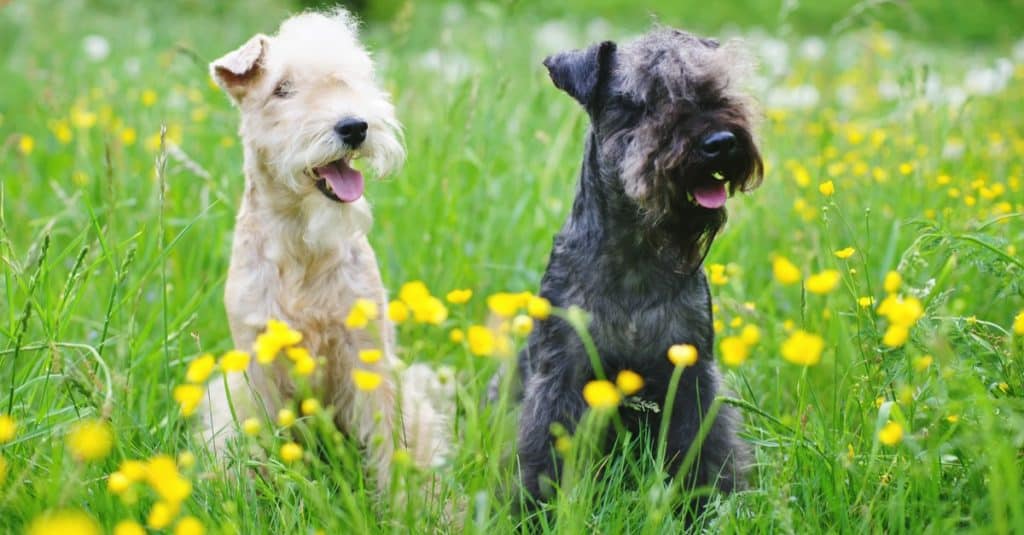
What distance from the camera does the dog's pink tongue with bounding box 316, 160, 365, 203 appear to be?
2.82 metres

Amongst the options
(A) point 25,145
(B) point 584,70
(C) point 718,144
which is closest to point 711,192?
(C) point 718,144

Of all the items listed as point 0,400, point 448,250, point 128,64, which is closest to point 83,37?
point 128,64

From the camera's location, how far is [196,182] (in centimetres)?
459

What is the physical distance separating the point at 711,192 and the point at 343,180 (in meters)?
1.13

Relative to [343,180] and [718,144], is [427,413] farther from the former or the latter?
[718,144]

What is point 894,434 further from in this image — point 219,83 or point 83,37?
point 83,37

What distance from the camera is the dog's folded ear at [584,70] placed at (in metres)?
2.82

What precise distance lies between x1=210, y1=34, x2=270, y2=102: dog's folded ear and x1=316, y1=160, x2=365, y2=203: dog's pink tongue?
0.41 meters

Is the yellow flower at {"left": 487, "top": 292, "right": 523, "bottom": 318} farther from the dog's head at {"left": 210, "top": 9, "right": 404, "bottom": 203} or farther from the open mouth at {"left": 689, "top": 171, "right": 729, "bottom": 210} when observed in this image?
the dog's head at {"left": 210, "top": 9, "right": 404, "bottom": 203}

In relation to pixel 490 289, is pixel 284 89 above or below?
above

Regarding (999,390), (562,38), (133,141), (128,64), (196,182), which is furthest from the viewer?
(562,38)

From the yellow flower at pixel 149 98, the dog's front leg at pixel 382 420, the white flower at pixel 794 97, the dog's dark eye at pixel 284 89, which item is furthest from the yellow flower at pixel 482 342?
the white flower at pixel 794 97

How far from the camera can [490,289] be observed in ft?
13.4

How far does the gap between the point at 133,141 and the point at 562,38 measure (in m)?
4.65
